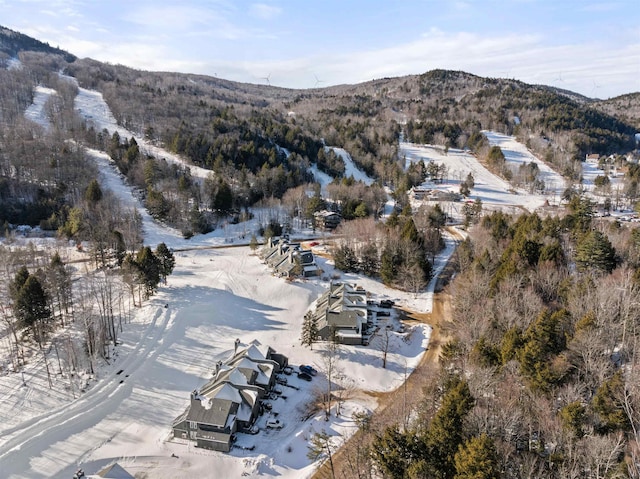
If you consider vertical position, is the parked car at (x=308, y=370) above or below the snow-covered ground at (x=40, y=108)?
below

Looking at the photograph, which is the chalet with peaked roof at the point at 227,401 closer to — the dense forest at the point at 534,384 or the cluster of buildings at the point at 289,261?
the dense forest at the point at 534,384

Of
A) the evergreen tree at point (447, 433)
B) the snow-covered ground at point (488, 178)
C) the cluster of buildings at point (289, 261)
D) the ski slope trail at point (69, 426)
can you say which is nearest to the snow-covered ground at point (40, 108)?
the cluster of buildings at point (289, 261)

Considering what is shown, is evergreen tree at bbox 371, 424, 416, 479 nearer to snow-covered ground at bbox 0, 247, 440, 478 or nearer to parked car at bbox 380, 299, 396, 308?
snow-covered ground at bbox 0, 247, 440, 478

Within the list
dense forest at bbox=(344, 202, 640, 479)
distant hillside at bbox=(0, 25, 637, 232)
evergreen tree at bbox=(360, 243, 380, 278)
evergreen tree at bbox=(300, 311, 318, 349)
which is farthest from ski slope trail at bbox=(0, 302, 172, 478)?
distant hillside at bbox=(0, 25, 637, 232)

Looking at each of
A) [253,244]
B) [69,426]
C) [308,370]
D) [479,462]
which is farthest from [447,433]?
[253,244]

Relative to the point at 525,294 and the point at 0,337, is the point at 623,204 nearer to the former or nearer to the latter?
the point at 525,294

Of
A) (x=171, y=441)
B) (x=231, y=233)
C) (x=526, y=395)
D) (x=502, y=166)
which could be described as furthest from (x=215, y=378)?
(x=502, y=166)
